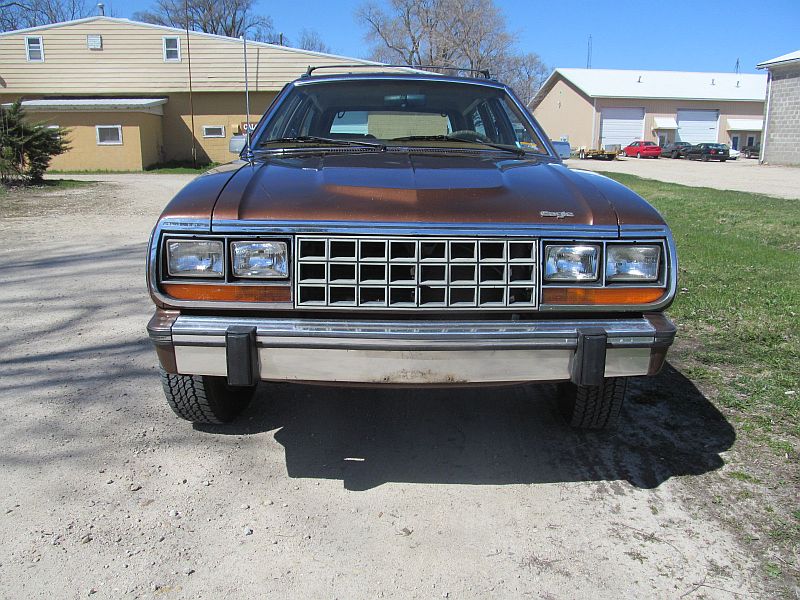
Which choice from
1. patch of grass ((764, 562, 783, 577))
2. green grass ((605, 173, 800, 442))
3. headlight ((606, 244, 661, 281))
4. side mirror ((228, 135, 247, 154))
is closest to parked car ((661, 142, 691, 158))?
green grass ((605, 173, 800, 442))

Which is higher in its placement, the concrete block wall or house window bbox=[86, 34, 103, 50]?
house window bbox=[86, 34, 103, 50]

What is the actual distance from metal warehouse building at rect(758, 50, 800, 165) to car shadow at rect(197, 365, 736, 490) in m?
33.3

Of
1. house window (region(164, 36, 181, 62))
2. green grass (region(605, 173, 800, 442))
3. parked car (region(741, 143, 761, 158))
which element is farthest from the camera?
parked car (region(741, 143, 761, 158))

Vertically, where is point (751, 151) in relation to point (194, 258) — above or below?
above

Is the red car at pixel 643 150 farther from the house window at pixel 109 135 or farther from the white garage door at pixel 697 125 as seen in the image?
the house window at pixel 109 135

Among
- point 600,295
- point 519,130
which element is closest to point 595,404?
point 600,295

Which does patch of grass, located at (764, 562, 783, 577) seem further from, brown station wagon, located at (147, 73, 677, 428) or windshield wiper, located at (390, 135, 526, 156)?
windshield wiper, located at (390, 135, 526, 156)

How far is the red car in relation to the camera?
44.3 m

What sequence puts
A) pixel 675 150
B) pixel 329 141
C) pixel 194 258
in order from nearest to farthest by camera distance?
1. pixel 194 258
2. pixel 329 141
3. pixel 675 150

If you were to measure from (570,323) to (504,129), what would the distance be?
1.92 m

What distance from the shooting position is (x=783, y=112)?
105ft

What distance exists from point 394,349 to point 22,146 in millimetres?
17131

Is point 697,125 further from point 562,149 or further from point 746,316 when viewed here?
point 562,149

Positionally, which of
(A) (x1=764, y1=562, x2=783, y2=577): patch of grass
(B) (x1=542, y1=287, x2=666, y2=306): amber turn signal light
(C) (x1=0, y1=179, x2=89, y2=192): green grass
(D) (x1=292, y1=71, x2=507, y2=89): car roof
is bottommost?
(A) (x1=764, y1=562, x2=783, y2=577): patch of grass
